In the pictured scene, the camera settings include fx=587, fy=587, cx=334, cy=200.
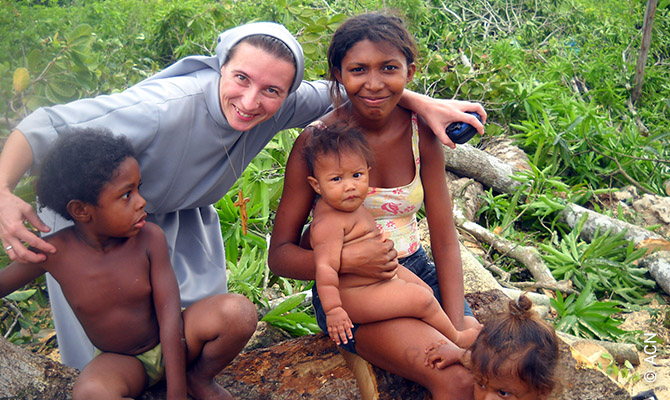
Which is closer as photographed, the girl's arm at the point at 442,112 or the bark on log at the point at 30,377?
the bark on log at the point at 30,377

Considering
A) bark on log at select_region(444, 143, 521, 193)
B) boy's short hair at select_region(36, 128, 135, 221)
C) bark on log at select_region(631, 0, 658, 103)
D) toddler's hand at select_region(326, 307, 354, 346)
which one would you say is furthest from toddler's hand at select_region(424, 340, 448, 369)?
bark on log at select_region(631, 0, 658, 103)

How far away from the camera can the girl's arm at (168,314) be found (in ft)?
6.16

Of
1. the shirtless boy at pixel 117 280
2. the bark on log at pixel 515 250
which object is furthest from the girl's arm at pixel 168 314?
the bark on log at pixel 515 250

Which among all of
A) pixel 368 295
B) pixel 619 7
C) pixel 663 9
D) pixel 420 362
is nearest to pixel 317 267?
pixel 368 295

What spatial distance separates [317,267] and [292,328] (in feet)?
3.64

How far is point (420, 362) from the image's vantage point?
191cm

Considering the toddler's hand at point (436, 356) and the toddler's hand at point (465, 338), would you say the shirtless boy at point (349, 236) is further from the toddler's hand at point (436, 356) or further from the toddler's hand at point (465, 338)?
the toddler's hand at point (436, 356)

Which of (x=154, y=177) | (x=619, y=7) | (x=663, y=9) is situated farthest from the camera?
(x=619, y=7)

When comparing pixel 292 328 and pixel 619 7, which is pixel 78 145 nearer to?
pixel 292 328

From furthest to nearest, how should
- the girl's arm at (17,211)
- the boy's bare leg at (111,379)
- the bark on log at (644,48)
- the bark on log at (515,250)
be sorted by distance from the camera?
the bark on log at (644,48)
the bark on log at (515,250)
the boy's bare leg at (111,379)
the girl's arm at (17,211)

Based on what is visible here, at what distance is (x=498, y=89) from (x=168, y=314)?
178 inches

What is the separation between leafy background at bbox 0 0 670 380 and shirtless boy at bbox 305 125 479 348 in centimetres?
74

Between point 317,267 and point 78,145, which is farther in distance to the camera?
point 317,267

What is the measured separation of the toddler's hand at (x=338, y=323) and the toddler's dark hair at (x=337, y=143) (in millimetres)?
525
